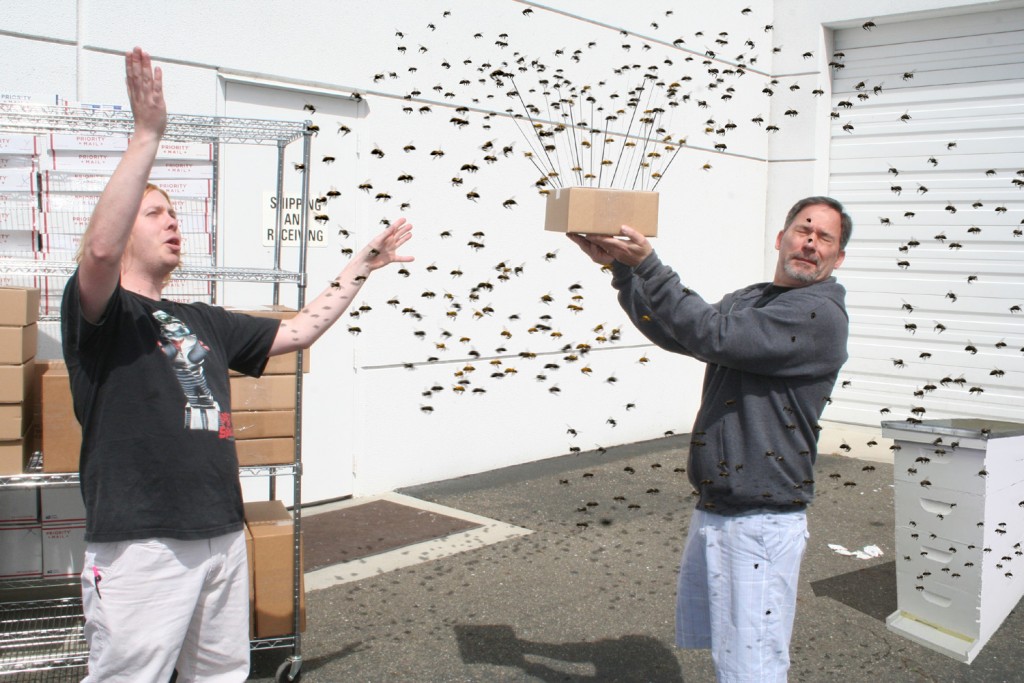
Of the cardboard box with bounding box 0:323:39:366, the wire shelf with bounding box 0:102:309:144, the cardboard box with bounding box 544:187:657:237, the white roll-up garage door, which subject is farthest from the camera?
the white roll-up garage door

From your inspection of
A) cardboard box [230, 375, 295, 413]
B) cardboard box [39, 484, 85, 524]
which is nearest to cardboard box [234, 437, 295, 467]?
cardboard box [230, 375, 295, 413]

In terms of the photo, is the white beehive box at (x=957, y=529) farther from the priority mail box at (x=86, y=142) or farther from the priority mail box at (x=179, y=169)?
the priority mail box at (x=86, y=142)

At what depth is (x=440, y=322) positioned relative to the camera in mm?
7676

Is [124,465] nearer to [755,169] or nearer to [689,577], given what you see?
[689,577]

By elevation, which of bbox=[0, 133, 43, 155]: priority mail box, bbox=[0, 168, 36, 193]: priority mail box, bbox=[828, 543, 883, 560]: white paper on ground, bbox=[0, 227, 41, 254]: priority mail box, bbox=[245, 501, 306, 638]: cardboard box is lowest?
bbox=[828, 543, 883, 560]: white paper on ground

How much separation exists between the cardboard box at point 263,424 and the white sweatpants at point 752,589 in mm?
2137

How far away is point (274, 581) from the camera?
13.6 ft

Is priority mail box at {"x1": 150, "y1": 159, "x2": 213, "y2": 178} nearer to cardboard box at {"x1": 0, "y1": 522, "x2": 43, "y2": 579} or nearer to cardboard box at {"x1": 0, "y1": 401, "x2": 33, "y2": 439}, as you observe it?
cardboard box at {"x1": 0, "y1": 401, "x2": 33, "y2": 439}

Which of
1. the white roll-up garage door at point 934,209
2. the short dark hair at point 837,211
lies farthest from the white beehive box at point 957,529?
the white roll-up garage door at point 934,209

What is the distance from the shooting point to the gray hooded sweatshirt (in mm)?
2895

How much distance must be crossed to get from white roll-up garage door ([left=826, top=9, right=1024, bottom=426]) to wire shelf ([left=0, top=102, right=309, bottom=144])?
703cm

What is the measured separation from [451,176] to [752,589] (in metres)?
5.15

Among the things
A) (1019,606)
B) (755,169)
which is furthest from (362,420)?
(755,169)

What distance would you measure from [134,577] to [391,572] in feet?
9.85
